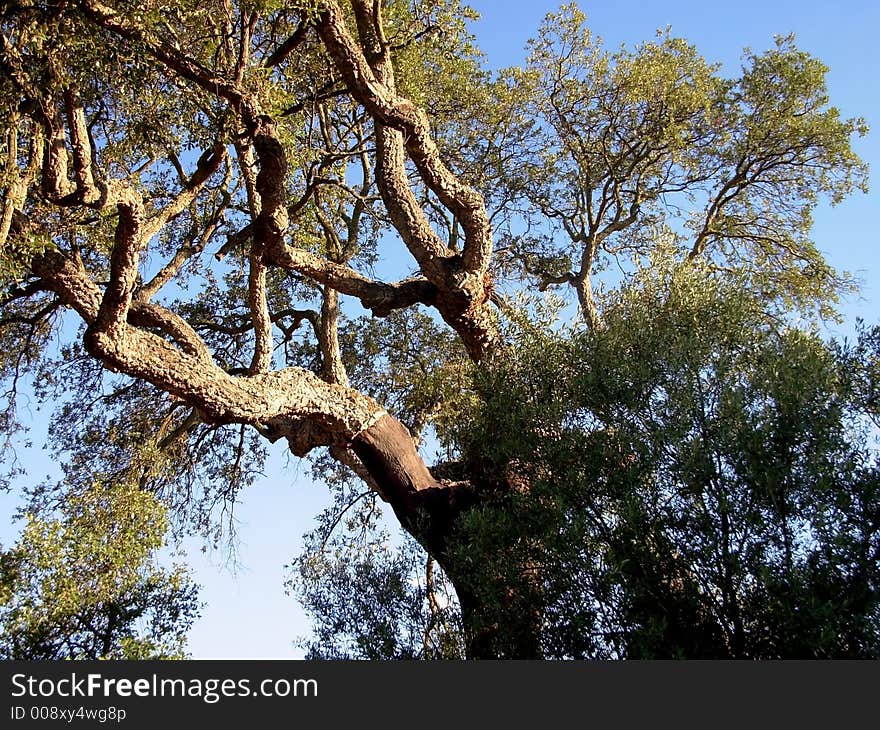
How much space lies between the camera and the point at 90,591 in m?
10.2

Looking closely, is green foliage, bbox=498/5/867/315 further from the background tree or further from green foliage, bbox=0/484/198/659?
green foliage, bbox=0/484/198/659

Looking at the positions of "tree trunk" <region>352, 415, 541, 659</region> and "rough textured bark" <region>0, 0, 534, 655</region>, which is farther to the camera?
"rough textured bark" <region>0, 0, 534, 655</region>

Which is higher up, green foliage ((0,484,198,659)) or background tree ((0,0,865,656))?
background tree ((0,0,865,656))

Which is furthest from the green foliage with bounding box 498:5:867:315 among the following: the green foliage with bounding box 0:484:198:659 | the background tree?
the green foliage with bounding box 0:484:198:659

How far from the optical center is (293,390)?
11039 mm

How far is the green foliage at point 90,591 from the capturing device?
1001cm

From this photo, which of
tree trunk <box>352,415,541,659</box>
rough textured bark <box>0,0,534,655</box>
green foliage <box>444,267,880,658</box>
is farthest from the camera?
rough textured bark <box>0,0,534,655</box>

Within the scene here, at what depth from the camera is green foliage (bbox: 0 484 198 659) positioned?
10008 mm

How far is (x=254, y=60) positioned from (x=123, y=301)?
17.6ft

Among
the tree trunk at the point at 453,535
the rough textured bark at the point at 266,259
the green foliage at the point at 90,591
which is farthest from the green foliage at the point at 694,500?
the green foliage at the point at 90,591

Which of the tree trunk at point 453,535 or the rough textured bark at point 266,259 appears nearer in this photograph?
the tree trunk at point 453,535

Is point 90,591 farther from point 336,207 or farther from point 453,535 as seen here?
point 336,207

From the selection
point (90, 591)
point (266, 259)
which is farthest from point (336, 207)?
point (90, 591)

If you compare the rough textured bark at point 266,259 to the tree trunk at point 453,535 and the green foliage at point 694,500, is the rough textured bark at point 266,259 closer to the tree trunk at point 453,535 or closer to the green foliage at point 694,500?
the tree trunk at point 453,535
